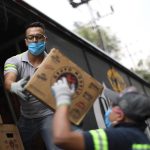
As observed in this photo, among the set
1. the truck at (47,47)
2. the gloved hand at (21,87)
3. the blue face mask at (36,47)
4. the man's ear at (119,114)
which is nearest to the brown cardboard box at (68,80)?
the gloved hand at (21,87)

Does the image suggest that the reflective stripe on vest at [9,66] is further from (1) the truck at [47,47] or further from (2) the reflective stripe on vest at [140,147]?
(2) the reflective stripe on vest at [140,147]

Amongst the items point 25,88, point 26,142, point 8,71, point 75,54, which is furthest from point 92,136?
point 75,54

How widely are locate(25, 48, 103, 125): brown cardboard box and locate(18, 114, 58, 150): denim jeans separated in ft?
2.05

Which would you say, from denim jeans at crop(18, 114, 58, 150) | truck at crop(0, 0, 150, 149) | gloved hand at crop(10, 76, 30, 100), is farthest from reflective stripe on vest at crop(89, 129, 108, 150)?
truck at crop(0, 0, 150, 149)

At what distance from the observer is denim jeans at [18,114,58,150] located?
413 cm

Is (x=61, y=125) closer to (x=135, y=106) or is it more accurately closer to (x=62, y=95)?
(x=62, y=95)

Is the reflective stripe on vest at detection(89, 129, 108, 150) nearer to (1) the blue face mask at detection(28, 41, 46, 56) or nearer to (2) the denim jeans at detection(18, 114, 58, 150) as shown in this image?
(2) the denim jeans at detection(18, 114, 58, 150)

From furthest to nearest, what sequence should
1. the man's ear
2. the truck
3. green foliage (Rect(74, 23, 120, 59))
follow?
green foliage (Rect(74, 23, 120, 59)) → the truck → the man's ear

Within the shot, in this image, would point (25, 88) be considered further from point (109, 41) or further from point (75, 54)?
point (109, 41)

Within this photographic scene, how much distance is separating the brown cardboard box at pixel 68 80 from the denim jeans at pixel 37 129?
63 cm

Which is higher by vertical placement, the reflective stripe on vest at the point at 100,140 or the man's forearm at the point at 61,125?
the man's forearm at the point at 61,125

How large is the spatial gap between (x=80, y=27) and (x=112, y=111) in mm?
47200

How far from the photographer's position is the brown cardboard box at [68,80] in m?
3.46

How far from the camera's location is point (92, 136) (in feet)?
8.48
